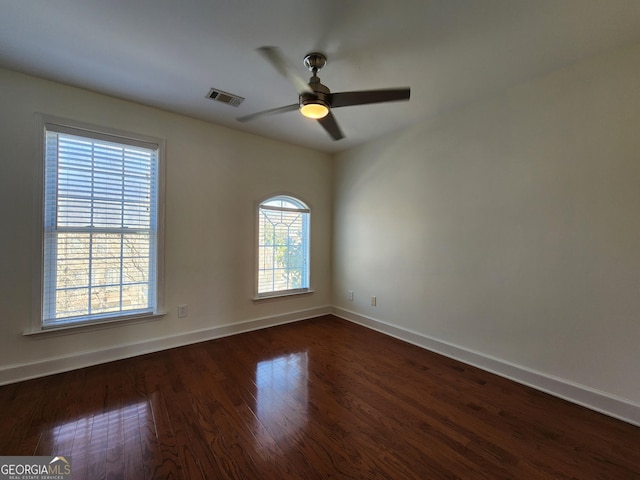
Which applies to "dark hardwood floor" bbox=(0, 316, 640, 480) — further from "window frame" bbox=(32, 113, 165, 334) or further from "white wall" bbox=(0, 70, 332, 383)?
"window frame" bbox=(32, 113, 165, 334)

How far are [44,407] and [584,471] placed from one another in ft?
11.3

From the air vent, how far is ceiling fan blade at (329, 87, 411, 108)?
47.0 inches

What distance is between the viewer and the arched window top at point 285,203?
149 inches

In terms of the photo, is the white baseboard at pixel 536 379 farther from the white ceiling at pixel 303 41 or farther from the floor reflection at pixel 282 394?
the white ceiling at pixel 303 41

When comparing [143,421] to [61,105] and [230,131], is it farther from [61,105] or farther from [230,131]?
[230,131]

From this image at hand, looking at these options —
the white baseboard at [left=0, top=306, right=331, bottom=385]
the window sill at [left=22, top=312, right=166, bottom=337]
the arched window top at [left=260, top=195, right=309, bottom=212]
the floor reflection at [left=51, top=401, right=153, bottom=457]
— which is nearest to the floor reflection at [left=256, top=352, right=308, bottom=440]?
the floor reflection at [left=51, top=401, right=153, bottom=457]

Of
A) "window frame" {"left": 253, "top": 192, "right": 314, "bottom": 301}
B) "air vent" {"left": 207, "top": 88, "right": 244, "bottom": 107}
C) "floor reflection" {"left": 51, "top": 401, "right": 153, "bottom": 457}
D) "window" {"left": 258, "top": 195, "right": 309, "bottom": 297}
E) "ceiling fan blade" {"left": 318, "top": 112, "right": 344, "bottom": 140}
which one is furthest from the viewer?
"window" {"left": 258, "top": 195, "right": 309, "bottom": 297}

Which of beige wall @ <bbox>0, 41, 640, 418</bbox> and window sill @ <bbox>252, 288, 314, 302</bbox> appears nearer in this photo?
beige wall @ <bbox>0, 41, 640, 418</bbox>

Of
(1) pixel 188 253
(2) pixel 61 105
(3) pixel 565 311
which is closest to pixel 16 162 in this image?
(2) pixel 61 105

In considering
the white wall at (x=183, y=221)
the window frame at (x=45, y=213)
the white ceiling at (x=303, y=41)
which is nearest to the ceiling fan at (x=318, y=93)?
the white ceiling at (x=303, y=41)

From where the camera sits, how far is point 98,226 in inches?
104

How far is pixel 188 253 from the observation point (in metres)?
3.11

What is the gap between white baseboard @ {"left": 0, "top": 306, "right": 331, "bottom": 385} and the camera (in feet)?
7.51

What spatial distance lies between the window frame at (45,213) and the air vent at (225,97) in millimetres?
797
